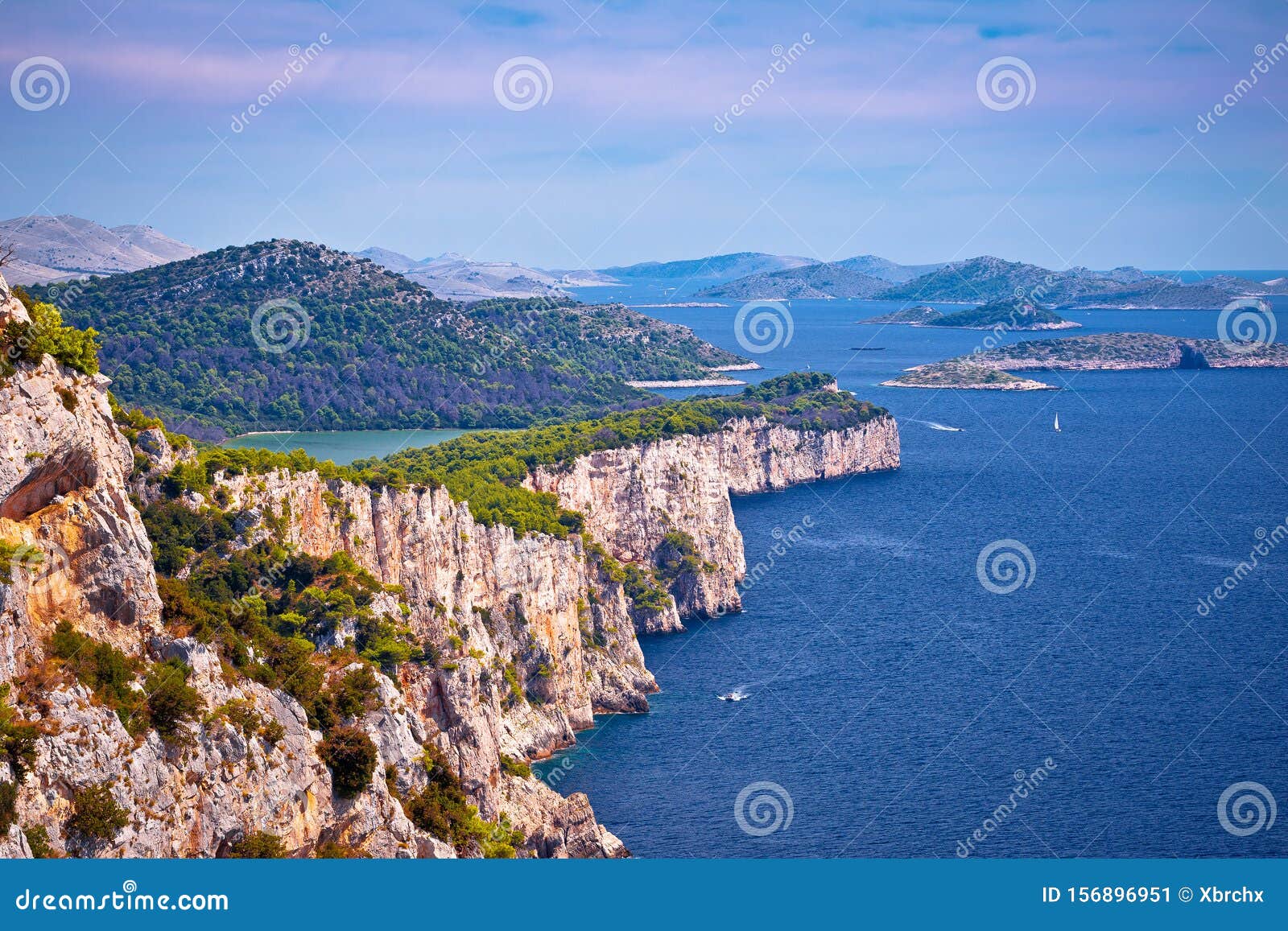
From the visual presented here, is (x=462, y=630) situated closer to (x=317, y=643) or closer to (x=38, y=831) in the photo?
(x=317, y=643)

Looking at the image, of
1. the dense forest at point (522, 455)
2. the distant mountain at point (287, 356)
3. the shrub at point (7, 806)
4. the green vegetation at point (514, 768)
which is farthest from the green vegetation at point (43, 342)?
the distant mountain at point (287, 356)

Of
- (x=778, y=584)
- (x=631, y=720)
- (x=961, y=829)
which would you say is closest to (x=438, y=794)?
(x=961, y=829)

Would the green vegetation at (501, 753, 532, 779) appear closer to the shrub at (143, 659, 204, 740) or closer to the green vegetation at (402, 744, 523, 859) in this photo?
the green vegetation at (402, 744, 523, 859)

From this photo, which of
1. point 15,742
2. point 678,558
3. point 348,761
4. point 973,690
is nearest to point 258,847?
point 348,761

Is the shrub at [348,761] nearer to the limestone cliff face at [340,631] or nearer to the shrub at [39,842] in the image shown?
the limestone cliff face at [340,631]

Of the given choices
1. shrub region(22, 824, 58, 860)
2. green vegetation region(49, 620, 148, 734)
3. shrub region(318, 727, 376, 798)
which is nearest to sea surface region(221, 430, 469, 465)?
shrub region(318, 727, 376, 798)
